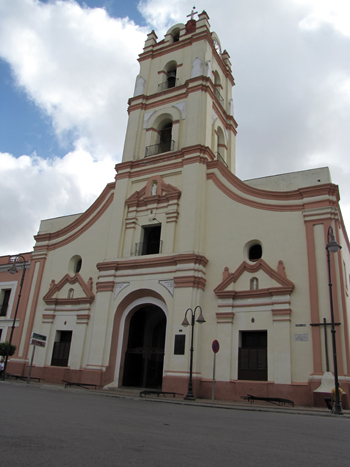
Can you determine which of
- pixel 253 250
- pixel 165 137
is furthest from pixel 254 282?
pixel 165 137

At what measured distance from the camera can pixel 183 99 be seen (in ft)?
83.7

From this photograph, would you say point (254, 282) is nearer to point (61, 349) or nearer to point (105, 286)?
point (105, 286)

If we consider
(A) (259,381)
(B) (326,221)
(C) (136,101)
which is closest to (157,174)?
(C) (136,101)

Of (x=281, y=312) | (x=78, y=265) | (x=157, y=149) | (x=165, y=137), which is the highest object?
(x=165, y=137)

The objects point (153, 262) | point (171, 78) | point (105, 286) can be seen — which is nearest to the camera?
point (153, 262)

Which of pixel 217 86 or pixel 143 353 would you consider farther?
pixel 217 86

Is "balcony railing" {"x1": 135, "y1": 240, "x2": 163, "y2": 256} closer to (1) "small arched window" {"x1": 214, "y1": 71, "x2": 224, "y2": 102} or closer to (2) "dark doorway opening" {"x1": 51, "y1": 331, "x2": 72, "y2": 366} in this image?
(2) "dark doorway opening" {"x1": 51, "y1": 331, "x2": 72, "y2": 366}

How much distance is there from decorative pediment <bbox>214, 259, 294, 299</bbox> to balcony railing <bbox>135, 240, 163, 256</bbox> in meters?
4.70

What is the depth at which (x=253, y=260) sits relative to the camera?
19594mm

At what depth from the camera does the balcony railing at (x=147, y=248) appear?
73.5 feet

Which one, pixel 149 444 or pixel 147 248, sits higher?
pixel 147 248

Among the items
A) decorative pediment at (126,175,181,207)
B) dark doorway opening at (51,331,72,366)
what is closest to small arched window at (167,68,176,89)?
decorative pediment at (126,175,181,207)

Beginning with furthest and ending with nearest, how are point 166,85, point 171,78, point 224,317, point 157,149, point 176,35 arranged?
1. point 176,35
2. point 171,78
3. point 166,85
4. point 157,149
5. point 224,317

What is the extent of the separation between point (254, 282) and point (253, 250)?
2.00 m
